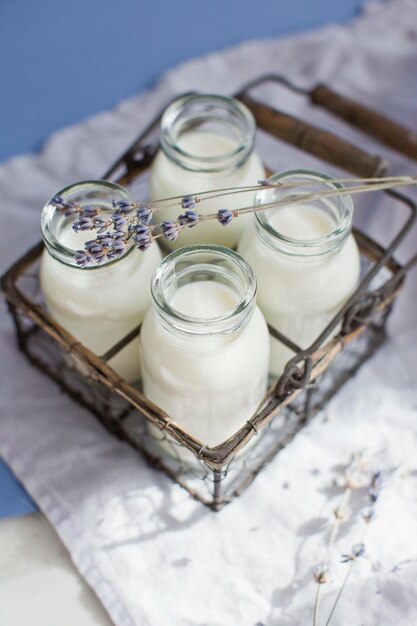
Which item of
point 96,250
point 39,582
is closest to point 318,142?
point 96,250

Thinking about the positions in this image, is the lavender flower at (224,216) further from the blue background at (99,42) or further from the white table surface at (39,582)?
the blue background at (99,42)

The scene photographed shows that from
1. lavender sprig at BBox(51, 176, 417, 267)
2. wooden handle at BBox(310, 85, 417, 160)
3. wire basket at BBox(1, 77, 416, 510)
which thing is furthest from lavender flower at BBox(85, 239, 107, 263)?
wooden handle at BBox(310, 85, 417, 160)

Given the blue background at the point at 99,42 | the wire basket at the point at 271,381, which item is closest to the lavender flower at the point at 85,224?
the wire basket at the point at 271,381

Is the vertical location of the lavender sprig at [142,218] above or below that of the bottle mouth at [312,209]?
above

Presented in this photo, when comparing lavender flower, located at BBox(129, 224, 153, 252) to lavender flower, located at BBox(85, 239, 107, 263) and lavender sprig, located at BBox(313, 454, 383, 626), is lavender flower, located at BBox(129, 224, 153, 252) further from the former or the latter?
lavender sprig, located at BBox(313, 454, 383, 626)

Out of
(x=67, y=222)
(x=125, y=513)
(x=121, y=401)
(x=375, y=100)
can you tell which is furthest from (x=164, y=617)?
(x=375, y=100)

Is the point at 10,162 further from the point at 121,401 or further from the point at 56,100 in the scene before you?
the point at 121,401
